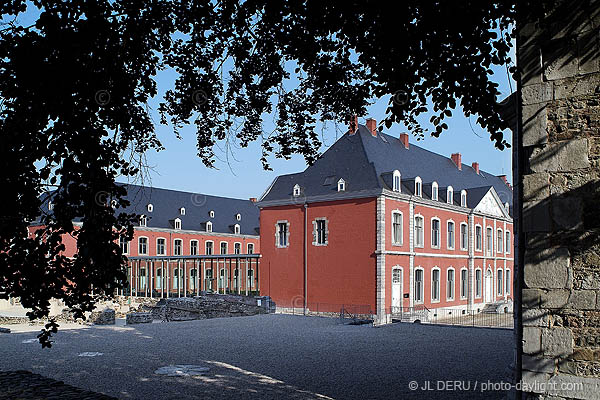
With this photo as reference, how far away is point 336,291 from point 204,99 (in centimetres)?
2093

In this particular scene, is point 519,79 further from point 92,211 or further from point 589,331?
point 92,211

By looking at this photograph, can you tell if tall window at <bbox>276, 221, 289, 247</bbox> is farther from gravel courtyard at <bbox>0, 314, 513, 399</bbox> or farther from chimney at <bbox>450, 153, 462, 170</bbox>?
chimney at <bbox>450, 153, 462, 170</bbox>

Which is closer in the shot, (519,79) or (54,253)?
(54,253)

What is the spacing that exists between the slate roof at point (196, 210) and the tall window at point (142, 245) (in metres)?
1.28

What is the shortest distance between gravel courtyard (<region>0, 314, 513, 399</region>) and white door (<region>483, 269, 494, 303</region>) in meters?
17.0

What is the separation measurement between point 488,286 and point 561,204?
33264 mm

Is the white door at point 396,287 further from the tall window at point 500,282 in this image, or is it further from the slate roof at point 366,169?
the tall window at point 500,282

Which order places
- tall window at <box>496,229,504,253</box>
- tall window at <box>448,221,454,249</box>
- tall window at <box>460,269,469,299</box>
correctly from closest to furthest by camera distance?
tall window at <box>448,221,454,249</box> < tall window at <box>460,269,469,299</box> < tall window at <box>496,229,504,253</box>

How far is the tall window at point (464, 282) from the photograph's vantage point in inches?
1346

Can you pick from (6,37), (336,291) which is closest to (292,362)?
(6,37)

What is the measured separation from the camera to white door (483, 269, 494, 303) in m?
37.3

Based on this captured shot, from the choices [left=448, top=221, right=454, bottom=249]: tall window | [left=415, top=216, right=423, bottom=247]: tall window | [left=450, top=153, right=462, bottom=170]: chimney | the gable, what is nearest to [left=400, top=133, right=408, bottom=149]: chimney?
[left=448, top=221, right=454, bottom=249]: tall window

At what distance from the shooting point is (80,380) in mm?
11188

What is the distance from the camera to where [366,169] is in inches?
1096
